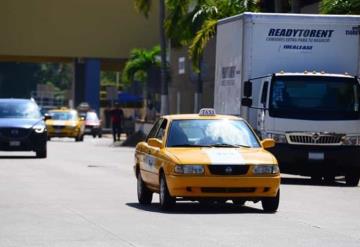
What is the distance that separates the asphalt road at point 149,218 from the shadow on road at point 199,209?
0.01 metres

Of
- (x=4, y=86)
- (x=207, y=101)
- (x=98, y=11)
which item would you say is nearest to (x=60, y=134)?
(x=207, y=101)

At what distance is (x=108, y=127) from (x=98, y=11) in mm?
17225

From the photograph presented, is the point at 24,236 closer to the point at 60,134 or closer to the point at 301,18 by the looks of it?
the point at 301,18

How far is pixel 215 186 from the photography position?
1714cm

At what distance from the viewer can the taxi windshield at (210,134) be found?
18094 mm

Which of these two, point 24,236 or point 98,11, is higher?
point 98,11

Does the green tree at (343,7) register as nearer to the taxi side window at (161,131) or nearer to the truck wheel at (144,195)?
the taxi side window at (161,131)

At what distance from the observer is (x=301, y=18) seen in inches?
1049

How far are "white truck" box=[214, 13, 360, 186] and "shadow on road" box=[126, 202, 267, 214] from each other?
21.4 ft

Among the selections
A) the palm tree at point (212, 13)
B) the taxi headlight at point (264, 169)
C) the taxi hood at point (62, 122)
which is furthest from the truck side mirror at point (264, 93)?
the taxi hood at point (62, 122)

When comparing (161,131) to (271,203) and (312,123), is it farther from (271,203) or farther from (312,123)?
(312,123)

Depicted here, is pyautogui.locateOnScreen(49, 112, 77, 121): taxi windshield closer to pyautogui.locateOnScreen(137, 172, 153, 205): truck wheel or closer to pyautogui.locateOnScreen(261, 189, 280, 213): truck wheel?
pyautogui.locateOnScreen(137, 172, 153, 205): truck wheel

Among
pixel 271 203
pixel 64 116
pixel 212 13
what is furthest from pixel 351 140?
pixel 64 116

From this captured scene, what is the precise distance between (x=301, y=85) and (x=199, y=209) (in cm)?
816
